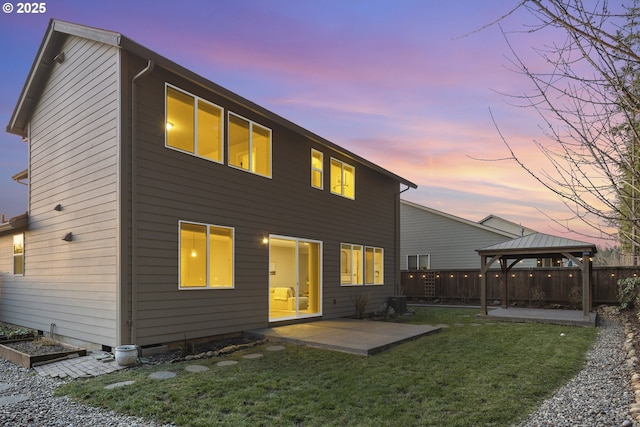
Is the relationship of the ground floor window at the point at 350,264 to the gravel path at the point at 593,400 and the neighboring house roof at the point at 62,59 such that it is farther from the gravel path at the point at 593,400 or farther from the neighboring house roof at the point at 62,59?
the gravel path at the point at 593,400

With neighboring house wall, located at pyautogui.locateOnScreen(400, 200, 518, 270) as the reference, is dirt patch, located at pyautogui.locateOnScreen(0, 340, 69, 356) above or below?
below

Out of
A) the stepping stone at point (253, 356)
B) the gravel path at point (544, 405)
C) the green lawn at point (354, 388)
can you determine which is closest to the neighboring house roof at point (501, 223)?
the green lawn at point (354, 388)

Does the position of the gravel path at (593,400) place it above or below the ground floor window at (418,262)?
below

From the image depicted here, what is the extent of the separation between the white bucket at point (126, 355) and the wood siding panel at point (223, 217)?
0.53 meters

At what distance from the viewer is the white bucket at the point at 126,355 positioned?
6.22m

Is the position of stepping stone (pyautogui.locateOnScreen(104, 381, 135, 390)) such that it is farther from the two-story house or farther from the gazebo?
the gazebo

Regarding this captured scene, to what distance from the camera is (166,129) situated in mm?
7652

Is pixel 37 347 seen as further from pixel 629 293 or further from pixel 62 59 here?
pixel 629 293

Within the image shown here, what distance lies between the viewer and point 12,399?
503cm

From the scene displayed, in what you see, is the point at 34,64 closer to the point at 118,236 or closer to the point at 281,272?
the point at 118,236

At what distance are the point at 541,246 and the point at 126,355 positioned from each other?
10668mm

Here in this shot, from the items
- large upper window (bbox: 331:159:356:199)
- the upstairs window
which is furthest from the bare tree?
large upper window (bbox: 331:159:356:199)

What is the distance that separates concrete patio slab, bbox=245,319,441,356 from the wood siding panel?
0.86m

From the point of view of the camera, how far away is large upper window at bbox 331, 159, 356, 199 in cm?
1252
